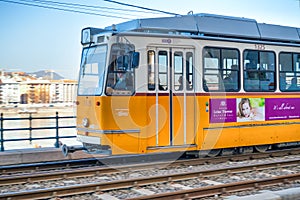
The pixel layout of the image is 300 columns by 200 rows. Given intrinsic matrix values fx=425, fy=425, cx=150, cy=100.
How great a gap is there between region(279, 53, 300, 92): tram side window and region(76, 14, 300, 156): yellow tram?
29mm

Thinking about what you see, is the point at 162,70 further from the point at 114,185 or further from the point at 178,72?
the point at 114,185

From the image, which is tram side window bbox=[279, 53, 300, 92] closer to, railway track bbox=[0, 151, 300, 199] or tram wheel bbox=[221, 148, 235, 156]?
tram wheel bbox=[221, 148, 235, 156]

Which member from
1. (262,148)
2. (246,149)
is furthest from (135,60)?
(262,148)

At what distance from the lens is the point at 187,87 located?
1055 centimetres

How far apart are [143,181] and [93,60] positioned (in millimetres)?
3538

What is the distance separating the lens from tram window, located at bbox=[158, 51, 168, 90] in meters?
10.2

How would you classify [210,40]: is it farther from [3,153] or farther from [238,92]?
[3,153]

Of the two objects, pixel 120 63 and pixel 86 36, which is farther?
pixel 86 36

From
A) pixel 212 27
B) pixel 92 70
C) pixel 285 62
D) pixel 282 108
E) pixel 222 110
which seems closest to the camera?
pixel 92 70

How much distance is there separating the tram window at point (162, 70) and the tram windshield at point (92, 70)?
4.35 feet

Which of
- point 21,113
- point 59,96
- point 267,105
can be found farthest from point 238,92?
point 21,113

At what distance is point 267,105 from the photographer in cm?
1195

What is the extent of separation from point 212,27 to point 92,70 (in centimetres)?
346

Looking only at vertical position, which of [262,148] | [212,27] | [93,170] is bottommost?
[93,170]
